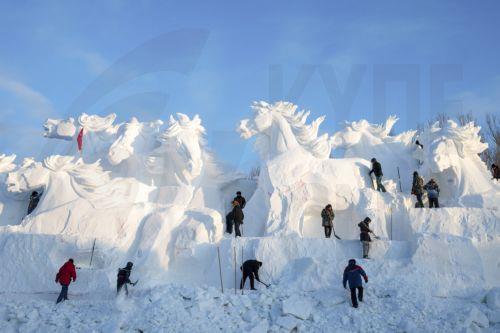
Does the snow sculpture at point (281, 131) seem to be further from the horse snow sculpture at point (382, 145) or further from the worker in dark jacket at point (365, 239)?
the worker in dark jacket at point (365, 239)

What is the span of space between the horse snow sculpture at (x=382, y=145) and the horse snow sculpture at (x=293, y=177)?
1.06 meters

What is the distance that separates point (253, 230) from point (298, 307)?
13.2 ft

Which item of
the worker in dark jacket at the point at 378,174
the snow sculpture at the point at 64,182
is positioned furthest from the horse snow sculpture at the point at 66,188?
the worker in dark jacket at the point at 378,174

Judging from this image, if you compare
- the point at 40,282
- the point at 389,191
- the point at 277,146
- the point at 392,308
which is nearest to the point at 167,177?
the point at 277,146

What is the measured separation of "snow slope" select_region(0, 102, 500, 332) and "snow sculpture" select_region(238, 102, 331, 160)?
→ 38 millimetres

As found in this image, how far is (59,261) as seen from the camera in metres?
13.1

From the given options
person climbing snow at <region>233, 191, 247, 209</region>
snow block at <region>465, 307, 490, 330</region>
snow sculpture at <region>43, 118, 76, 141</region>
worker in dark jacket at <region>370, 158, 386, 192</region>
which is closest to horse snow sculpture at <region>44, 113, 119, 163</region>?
snow sculpture at <region>43, 118, 76, 141</region>

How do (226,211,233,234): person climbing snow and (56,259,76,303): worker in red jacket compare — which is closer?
(56,259,76,303): worker in red jacket

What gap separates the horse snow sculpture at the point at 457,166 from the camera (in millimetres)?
13406

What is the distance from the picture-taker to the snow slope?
32.2 feet

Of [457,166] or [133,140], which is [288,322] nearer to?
[457,166]

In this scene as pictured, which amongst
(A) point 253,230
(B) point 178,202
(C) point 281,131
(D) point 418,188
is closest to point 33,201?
(B) point 178,202

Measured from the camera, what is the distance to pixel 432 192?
13148 millimetres

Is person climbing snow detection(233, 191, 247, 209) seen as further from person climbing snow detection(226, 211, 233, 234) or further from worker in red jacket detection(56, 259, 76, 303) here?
worker in red jacket detection(56, 259, 76, 303)
